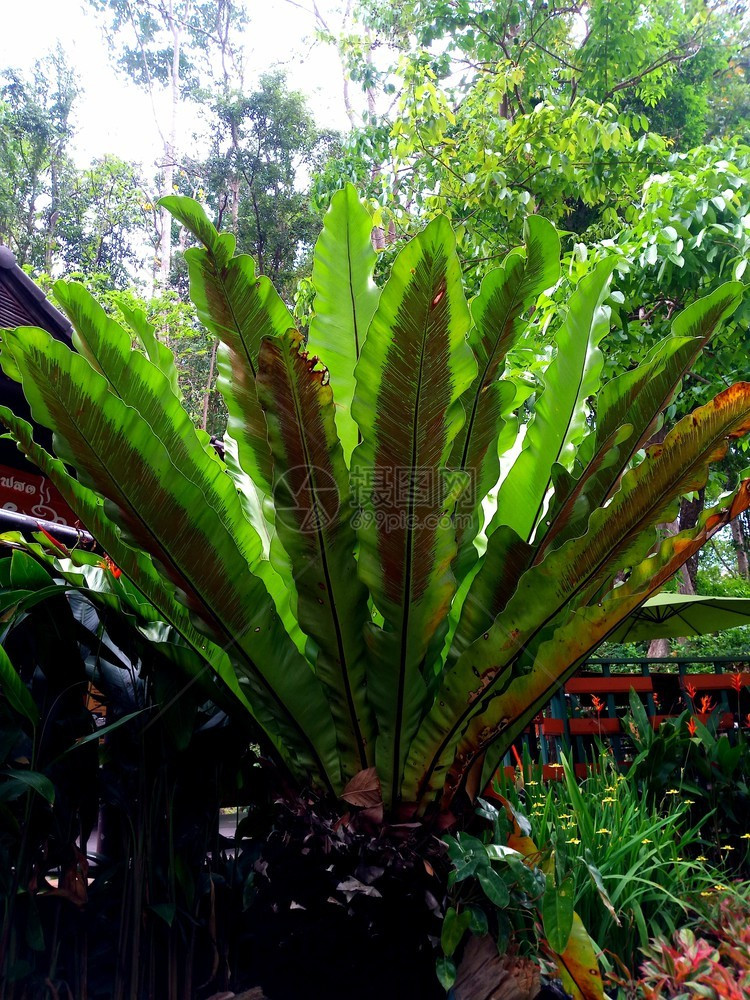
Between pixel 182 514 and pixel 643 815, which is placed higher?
pixel 182 514

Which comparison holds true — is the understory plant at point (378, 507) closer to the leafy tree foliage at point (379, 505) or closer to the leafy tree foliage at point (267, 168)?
the leafy tree foliage at point (379, 505)

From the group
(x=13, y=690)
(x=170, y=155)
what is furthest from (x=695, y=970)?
(x=170, y=155)

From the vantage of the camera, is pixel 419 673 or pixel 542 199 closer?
pixel 419 673

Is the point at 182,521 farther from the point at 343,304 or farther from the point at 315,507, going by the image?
the point at 343,304

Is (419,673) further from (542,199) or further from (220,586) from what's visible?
(542,199)

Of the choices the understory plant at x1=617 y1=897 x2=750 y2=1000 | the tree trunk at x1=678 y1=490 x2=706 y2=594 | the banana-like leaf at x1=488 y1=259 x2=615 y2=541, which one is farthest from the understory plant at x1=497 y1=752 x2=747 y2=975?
the tree trunk at x1=678 y1=490 x2=706 y2=594

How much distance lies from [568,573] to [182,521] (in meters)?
0.70

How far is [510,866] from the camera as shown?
1.32 m

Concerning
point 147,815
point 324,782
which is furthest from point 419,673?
point 147,815

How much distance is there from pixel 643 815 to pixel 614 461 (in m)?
1.65

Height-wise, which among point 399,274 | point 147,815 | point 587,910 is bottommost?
point 587,910

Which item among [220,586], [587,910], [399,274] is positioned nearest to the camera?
[399,274]

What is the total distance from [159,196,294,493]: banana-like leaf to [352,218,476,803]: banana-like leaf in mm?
243

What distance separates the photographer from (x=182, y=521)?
1.24 metres
